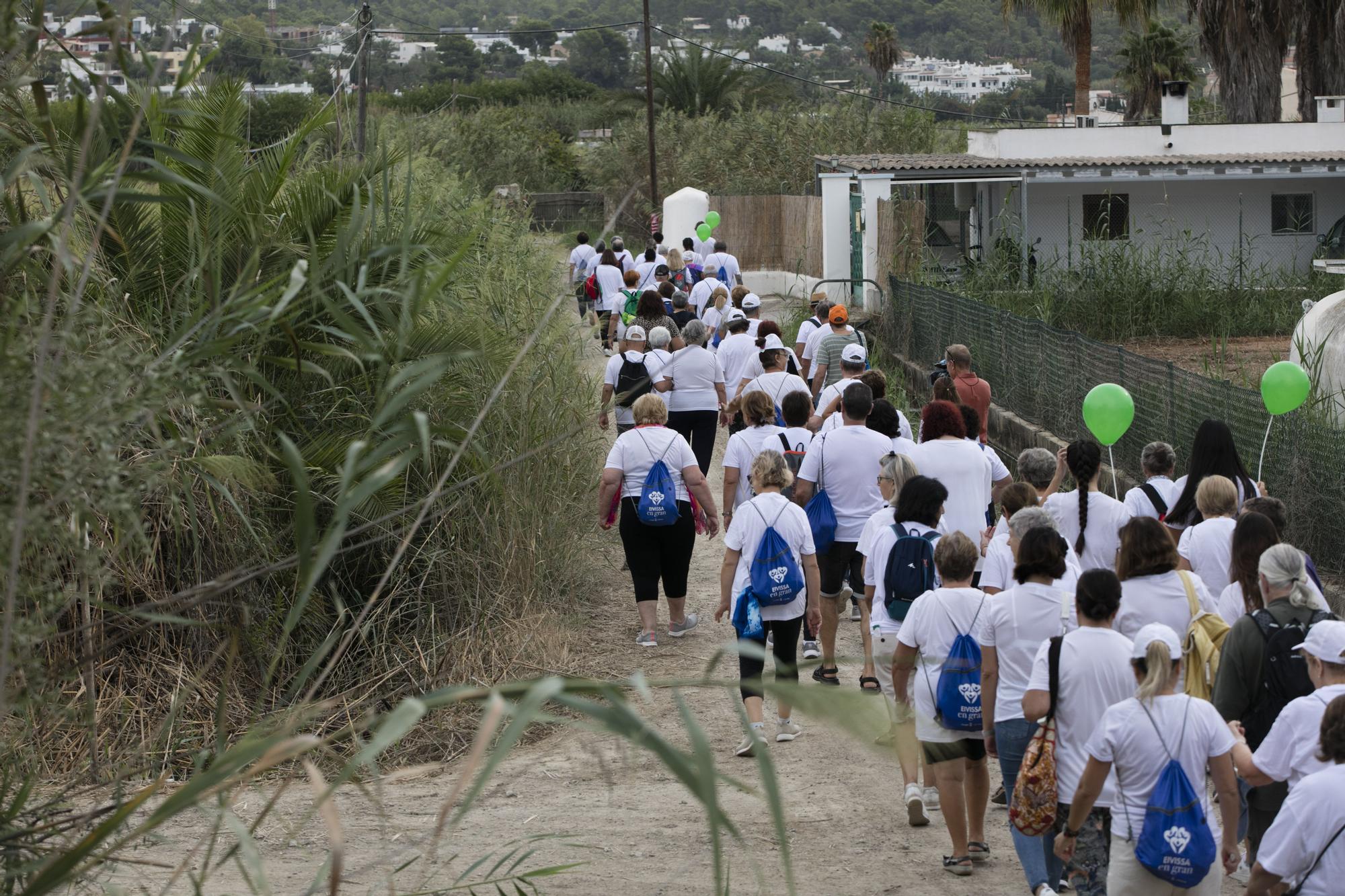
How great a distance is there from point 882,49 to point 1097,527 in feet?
215

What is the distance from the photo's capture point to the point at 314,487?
727cm

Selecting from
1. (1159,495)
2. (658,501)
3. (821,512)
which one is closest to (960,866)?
(1159,495)

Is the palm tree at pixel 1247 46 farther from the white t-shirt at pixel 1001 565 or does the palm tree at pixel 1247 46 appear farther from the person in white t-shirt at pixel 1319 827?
the person in white t-shirt at pixel 1319 827

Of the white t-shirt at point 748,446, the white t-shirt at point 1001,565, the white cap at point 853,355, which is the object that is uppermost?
the white cap at point 853,355

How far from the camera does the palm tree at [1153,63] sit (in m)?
48.2

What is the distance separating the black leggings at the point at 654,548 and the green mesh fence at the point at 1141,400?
3791mm

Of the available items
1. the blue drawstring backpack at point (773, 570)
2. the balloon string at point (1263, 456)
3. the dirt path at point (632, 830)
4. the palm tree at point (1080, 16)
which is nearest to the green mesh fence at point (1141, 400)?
the balloon string at point (1263, 456)

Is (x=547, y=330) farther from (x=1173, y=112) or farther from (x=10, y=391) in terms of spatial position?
(x=1173, y=112)

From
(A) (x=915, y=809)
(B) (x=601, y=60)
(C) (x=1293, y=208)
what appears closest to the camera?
(A) (x=915, y=809)

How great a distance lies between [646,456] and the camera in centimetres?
838

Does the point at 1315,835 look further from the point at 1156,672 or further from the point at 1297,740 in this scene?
the point at 1156,672

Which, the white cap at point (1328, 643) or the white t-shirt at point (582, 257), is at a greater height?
the white t-shirt at point (582, 257)

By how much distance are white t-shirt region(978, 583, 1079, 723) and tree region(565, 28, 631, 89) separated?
4508 inches

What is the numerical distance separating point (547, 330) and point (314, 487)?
8.27 feet
